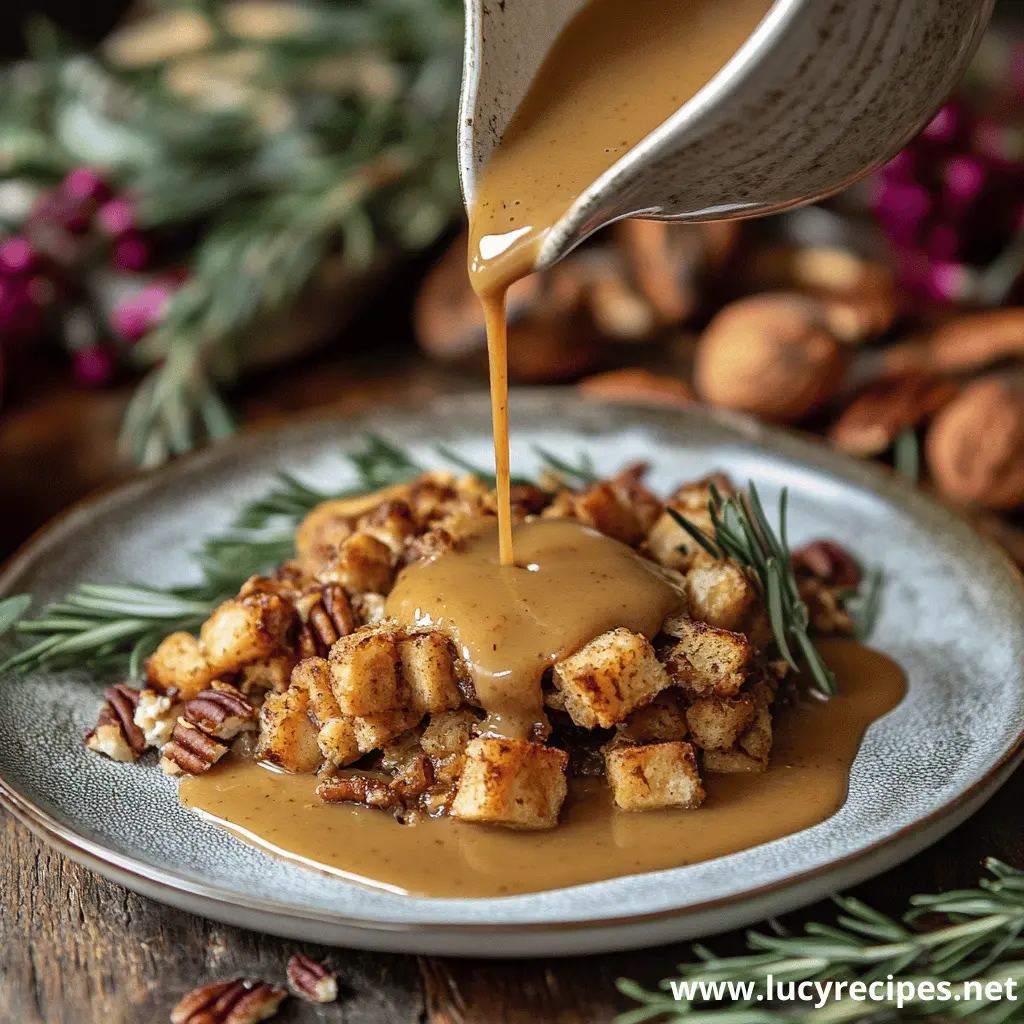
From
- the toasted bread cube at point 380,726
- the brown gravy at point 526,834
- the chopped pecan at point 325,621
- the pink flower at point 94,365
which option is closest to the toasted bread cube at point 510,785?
the brown gravy at point 526,834

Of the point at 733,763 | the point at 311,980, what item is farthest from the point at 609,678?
the point at 311,980

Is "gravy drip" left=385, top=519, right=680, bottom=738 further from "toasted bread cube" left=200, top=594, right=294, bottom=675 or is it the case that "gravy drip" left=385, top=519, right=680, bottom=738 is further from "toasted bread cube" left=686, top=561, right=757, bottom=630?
"toasted bread cube" left=200, top=594, right=294, bottom=675

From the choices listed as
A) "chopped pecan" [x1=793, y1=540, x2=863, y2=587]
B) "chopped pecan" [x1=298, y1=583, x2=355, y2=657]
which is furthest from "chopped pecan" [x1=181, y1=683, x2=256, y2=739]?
"chopped pecan" [x1=793, y1=540, x2=863, y2=587]

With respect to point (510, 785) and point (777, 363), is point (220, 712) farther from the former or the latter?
point (777, 363)

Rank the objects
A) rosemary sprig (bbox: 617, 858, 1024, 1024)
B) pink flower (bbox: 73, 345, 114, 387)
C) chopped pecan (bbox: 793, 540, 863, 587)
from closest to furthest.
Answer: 1. rosemary sprig (bbox: 617, 858, 1024, 1024)
2. chopped pecan (bbox: 793, 540, 863, 587)
3. pink flower (bbox: 73, 345, 114, 387)

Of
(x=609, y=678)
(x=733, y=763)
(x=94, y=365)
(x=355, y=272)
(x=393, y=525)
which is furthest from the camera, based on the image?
(x=355, y=272)

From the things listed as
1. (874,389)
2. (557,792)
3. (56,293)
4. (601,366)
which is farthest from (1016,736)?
(56,293)
